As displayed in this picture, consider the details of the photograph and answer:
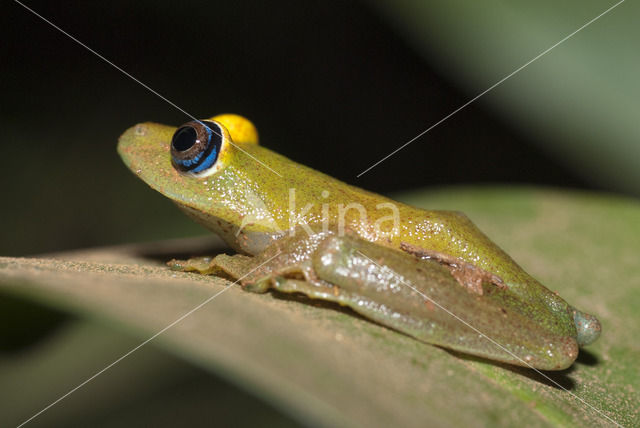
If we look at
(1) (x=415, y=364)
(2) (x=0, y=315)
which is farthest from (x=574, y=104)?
(2) (x=0, y=315)

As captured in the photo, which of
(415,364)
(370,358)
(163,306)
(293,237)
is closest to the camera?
(163,306)

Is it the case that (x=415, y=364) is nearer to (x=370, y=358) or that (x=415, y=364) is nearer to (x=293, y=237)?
(x=370, y=358)

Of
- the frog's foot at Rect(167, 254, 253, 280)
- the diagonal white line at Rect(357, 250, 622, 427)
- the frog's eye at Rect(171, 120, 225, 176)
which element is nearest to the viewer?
the diagonal white line at Rect(357, 250, 622, 427)

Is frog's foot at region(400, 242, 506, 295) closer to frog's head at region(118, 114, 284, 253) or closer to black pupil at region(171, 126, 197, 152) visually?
frog's head at region(118, 114, 284, 253)

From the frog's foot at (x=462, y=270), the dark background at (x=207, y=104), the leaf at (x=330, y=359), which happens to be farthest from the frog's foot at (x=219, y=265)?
the dark background at (x=207, y=104)

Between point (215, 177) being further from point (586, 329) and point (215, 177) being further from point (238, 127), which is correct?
point (586, 329)

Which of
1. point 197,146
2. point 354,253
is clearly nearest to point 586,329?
point 354,253

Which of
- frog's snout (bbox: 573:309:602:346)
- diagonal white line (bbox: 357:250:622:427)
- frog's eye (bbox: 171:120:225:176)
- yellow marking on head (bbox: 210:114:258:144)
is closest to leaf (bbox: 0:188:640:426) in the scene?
diagonal white line (bbox: 357:250:622:427)

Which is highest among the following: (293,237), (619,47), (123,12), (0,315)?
(123,12)
